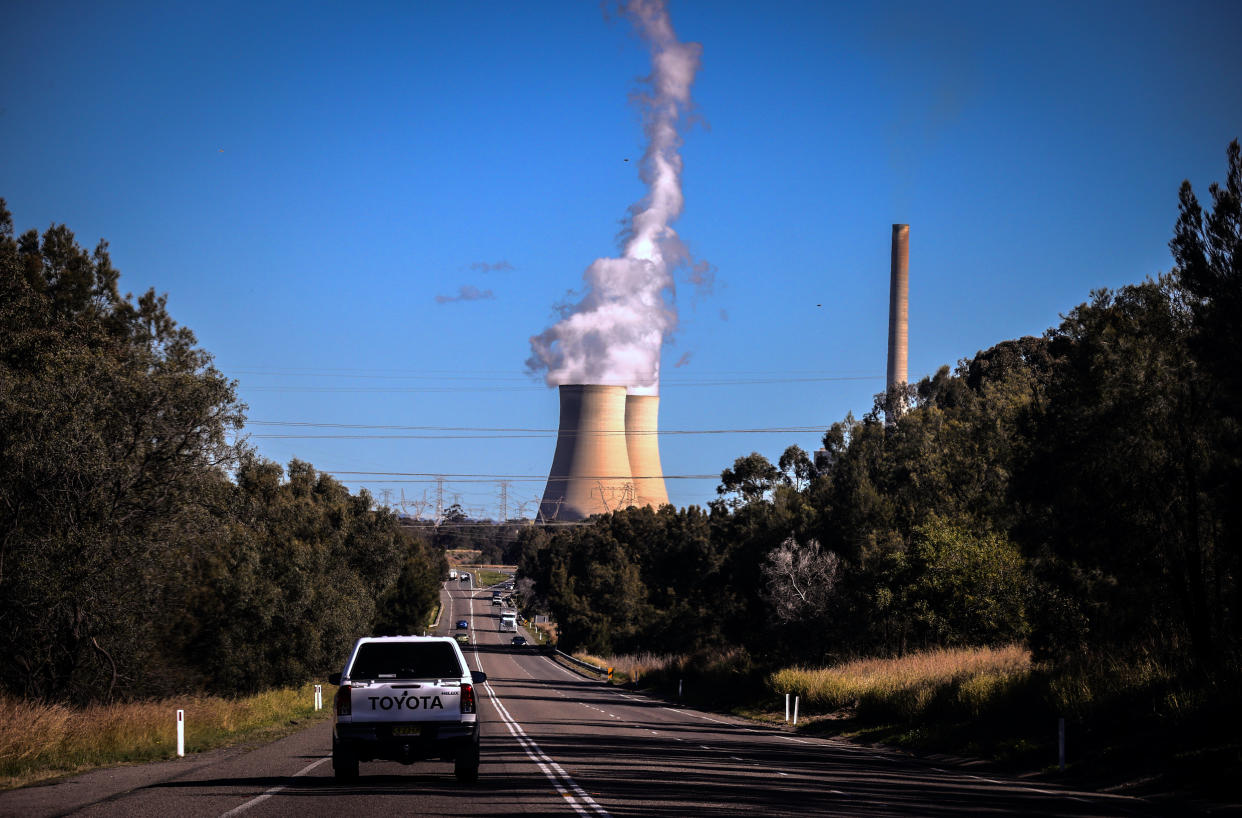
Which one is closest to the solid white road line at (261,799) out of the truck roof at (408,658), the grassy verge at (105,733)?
the truck roof at (408,658)

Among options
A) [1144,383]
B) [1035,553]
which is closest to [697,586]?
[1035,553]

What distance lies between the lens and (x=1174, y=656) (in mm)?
20531

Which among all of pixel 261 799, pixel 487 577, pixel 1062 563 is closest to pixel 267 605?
pixel 1062 563

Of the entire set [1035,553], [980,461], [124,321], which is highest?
[124,321]

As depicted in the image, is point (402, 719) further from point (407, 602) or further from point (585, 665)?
point (407, 602)

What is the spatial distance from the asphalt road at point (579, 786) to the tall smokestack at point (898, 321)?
45.4 metres

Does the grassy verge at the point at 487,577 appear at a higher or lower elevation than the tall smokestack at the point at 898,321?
lower

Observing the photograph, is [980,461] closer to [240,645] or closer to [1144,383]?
[1144,383]

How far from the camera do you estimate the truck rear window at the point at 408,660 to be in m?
14.2

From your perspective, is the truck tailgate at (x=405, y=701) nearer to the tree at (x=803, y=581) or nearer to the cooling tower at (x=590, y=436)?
the tree at (x=803, y=581)

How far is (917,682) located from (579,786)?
1661cm

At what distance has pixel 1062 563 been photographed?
2406 cm

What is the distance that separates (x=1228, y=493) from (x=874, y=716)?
1496cm

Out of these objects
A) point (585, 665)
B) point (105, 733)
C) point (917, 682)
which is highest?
point (917, 682)
